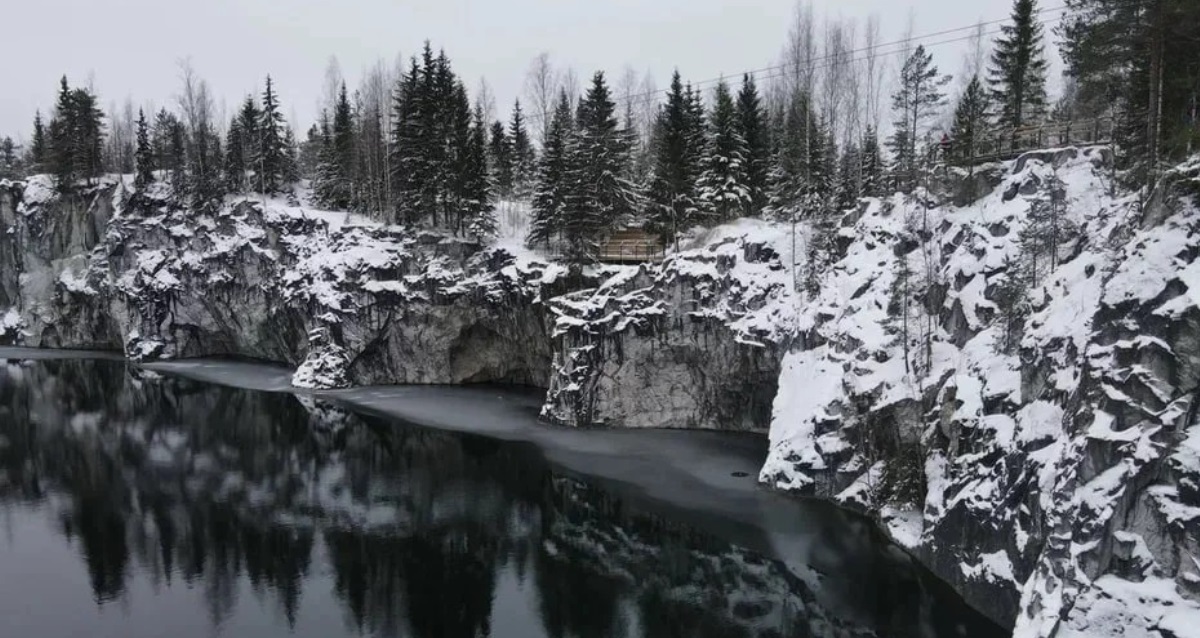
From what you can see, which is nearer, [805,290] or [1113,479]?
[1113,479]

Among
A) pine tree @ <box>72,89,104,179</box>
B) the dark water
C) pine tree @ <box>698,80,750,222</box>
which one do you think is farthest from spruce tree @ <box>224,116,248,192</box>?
pine tree @ <box>698,80,750,222</box>

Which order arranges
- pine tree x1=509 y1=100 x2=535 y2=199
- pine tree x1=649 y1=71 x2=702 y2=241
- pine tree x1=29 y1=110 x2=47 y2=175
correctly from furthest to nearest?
pine tree x1=29 y1=110 x2=47 y2=175 → pine tree x1=509 y1=100 x2=535 y2=199 → pine tree x1=649 y1=71 x2=702 y2=241

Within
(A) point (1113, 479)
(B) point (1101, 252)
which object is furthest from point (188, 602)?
(B) point (1101, 252)

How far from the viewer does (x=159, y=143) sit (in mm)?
66375

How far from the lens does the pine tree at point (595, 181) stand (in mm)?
41156

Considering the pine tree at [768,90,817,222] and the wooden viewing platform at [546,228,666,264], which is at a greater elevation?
the pine tree at [768,90,817,222]

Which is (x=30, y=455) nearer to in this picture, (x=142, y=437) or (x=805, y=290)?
(x=142, y=437)

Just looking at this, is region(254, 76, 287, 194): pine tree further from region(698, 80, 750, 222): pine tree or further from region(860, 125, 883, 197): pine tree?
region(860, 125, 883, 197): pine tree

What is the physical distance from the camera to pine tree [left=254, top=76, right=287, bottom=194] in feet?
198

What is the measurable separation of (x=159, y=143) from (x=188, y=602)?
5965 centimetres

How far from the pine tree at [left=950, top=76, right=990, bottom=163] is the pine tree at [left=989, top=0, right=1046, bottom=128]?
1.06 m

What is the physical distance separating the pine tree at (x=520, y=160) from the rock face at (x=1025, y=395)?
33198mm

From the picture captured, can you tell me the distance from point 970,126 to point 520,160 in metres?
37.4

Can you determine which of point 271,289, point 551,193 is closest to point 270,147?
point 271,289
